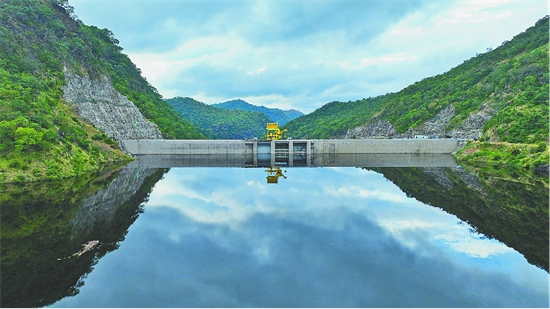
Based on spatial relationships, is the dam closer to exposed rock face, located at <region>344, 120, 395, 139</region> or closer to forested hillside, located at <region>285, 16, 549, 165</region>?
forested hillside, located at <region>285, 16, 549, 165</region>

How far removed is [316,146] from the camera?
79625mm

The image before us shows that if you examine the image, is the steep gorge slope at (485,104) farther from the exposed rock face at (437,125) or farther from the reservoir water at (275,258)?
the reservoir water at (275,258)

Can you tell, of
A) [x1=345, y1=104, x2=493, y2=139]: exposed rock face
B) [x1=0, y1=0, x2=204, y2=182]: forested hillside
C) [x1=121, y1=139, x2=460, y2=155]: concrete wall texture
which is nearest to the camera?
[x1=0, y1=0, x2=204, y2=182]: forested hillside

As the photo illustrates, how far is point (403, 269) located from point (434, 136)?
259 ft

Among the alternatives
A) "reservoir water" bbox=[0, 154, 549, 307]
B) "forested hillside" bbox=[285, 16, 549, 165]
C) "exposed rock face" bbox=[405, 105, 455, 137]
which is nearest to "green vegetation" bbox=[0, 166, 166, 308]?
"reservoir water" bbox=[0, 154, 549, 307]

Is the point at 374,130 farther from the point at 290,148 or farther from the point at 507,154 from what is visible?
the point at 507,154

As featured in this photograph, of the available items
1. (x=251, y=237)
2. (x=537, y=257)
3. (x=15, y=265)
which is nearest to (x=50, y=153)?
(x=15, y=265)

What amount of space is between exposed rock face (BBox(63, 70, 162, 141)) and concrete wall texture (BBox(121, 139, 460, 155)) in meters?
5.57

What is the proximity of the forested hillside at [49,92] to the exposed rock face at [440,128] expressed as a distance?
56.6m

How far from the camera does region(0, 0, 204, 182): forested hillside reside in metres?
36.0

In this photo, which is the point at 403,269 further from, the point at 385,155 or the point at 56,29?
the point at 56,29

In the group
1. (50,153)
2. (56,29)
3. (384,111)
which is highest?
(56,29)

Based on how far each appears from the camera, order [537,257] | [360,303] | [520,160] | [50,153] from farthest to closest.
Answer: [520,160] < [50,153] < [537,257] < [360,303]

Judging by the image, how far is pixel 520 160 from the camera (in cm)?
4797
